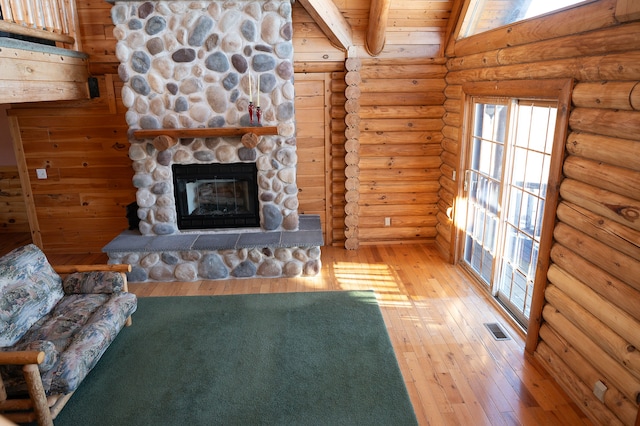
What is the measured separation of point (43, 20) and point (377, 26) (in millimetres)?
3568

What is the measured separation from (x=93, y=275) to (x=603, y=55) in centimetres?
434

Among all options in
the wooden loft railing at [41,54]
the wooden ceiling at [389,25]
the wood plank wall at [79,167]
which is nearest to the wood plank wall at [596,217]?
the wooden ceiling at [389,25]

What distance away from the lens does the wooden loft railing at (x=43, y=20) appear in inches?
158

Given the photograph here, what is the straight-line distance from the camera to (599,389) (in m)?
2.91

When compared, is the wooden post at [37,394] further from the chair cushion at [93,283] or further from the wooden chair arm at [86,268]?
the wooden chair arm at [86,268]

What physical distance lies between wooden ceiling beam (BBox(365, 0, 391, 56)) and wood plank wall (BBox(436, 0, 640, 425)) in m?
1.72

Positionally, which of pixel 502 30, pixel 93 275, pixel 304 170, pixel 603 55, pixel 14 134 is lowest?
pixel 93 275

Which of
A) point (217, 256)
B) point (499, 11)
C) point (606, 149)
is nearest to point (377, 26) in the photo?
→ point (499, 11)

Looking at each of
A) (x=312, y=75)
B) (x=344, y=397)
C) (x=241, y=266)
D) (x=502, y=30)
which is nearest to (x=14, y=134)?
(x=241, y=266)

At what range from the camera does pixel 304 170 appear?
610 cm

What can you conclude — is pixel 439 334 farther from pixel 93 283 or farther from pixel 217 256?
pixel 93 283

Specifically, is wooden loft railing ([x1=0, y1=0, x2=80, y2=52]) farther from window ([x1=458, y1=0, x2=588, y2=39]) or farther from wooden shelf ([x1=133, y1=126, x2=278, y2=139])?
window ([x1=458, y1=0, x2=588, y2=39])

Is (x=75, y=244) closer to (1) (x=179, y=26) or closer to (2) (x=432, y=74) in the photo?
(1) (x=179, y=26)

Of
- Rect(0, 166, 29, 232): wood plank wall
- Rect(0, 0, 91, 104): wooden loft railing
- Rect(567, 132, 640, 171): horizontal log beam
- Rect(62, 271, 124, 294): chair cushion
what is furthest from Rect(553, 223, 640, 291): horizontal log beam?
Rect(0, 166, 29, 232): wood plank wall
